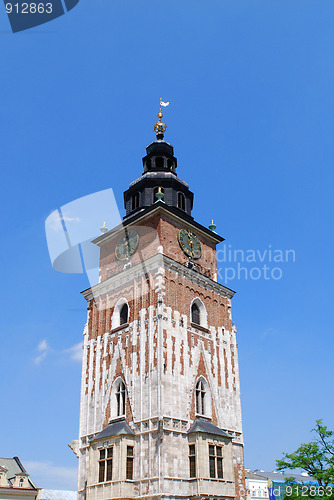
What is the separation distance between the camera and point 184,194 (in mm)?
41125

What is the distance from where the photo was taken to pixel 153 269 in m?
34.7

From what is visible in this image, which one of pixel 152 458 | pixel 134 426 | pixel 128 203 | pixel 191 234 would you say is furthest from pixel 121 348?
pixel 128 203

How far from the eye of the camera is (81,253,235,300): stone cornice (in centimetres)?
3469

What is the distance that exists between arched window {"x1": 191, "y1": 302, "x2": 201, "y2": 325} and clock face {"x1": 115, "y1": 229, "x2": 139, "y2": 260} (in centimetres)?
624

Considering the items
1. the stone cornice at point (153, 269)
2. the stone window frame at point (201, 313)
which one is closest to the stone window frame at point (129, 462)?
the stone window frame at point (201, 313)

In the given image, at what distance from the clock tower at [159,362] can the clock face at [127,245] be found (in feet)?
0.28

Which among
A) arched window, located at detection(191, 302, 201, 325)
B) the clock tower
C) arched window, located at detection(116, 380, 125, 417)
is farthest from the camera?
arched window, located at detection(191, 302, 201, 325)

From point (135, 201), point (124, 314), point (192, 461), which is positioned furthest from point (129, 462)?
point (135, 201)

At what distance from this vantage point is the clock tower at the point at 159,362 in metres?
29.1

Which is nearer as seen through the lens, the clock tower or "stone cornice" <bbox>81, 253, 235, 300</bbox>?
the clock tower

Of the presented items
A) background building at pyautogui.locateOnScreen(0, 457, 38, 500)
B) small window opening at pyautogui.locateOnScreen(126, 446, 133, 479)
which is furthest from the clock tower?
background building at pyautogui.locateOnScreen(0, 457, 38, 500)

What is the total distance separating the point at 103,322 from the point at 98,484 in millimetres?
11276

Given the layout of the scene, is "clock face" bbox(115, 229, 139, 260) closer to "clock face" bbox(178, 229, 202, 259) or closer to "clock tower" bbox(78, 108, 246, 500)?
"clock tower" bbox(78, 108, 246, 500)

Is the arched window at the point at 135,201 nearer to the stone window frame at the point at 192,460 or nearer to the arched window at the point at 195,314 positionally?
the arched window at the point at 195,314
